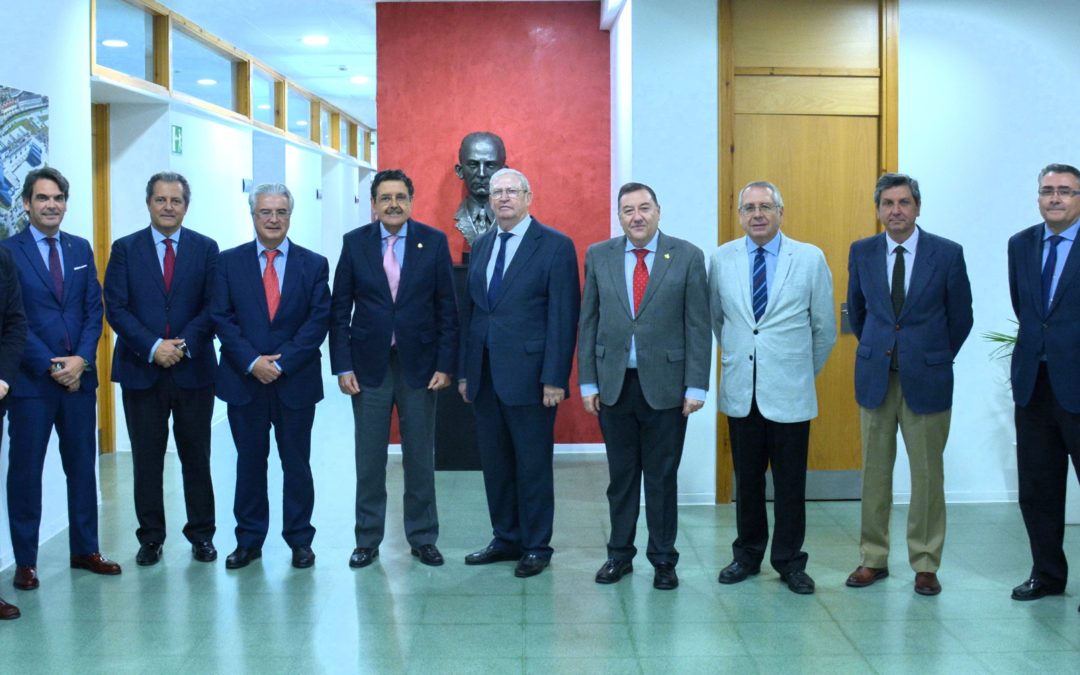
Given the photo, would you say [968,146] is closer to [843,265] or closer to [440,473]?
[843,265]

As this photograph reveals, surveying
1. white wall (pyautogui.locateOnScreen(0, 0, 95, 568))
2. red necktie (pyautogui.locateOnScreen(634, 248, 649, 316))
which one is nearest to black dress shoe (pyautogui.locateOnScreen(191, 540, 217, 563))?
white wall (pyautogui.locateOnScreen(0, 0, 95, 568))

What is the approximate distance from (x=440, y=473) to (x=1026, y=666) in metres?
3.87

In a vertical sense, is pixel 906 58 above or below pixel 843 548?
above

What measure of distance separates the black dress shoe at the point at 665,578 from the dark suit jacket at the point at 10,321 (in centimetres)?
246

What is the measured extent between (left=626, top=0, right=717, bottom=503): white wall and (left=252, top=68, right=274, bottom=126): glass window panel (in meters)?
5.21

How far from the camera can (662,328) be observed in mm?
4184

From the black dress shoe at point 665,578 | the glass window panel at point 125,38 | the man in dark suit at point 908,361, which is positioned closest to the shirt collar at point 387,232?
the black dress shoe at point 665,578

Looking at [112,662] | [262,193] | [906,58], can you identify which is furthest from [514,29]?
[112,662]

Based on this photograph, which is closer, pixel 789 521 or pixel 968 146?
pixel 789 521

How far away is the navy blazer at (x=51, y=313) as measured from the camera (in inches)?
166

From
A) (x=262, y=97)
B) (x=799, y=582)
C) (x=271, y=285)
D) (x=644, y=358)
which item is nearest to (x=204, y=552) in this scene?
(x=271, y=285)

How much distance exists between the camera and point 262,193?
4.49 meters

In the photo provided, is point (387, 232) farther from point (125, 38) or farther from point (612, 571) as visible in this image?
point (125, 38)

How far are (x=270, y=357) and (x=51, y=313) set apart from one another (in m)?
0.83
